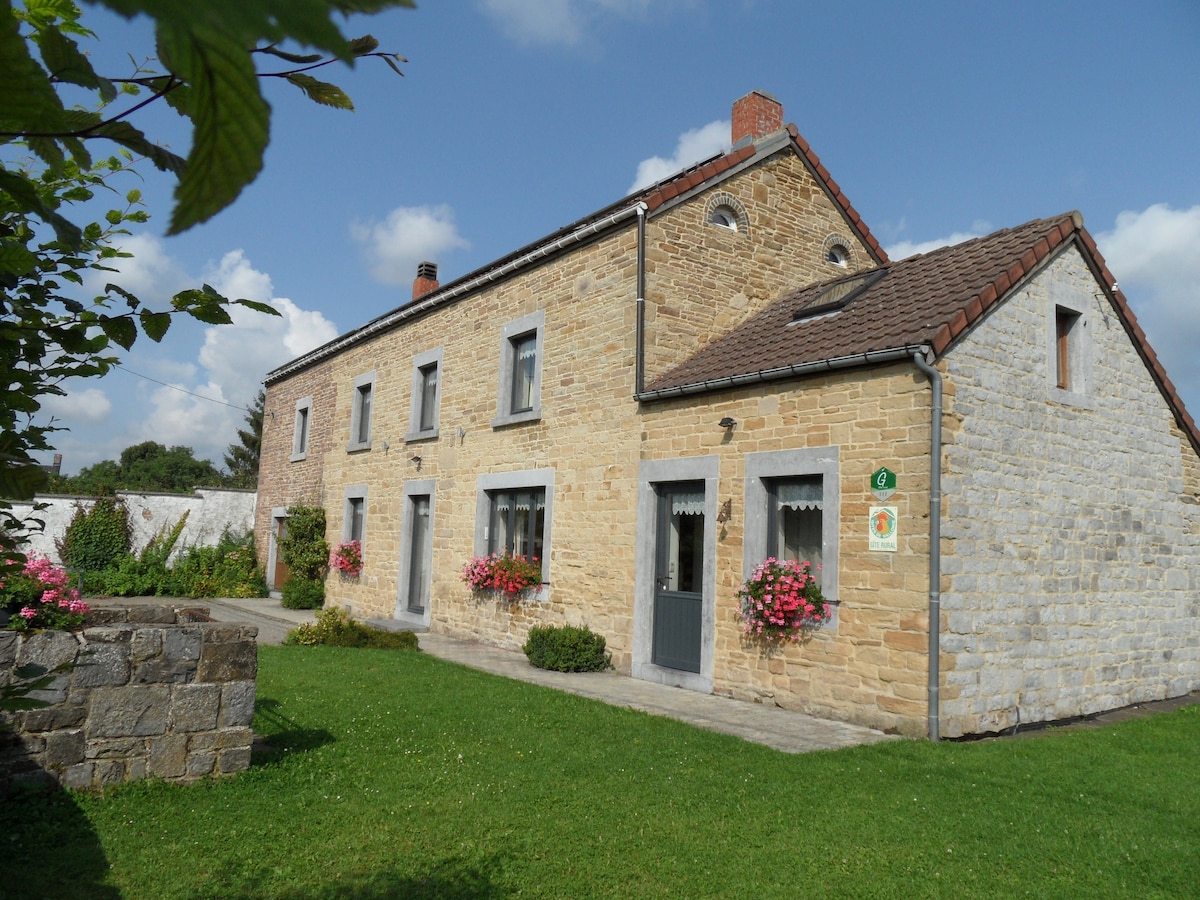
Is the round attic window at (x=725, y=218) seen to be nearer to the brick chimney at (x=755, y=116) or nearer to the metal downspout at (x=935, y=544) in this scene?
the brick chimney at (x=755, y=116)

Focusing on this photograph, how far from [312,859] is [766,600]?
534cm

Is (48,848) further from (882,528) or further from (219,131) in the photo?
(882,528)

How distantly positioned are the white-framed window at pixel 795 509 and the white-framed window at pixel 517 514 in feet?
12.6

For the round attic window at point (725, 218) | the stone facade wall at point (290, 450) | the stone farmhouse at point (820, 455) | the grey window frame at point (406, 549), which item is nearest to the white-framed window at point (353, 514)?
the stone facade wall at point (290, 450)

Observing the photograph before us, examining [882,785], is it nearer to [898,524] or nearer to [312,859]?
[898,524]

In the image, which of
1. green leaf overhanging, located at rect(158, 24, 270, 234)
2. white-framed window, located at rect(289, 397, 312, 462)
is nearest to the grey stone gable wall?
green leaf overhanging, located at rect(158, 24, 270, 234)

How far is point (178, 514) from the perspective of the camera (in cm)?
2289

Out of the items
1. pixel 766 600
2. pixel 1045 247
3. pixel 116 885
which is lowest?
pixel 116 885

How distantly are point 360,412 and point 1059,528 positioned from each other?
1383 cm

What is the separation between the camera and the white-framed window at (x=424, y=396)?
1603 centimetres

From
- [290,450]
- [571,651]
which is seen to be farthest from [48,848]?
[290,450]

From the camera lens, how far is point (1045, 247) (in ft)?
30.4

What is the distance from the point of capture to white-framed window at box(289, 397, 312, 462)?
2112cm

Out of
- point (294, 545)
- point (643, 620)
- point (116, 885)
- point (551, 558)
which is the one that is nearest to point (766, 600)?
point (643, 620)
